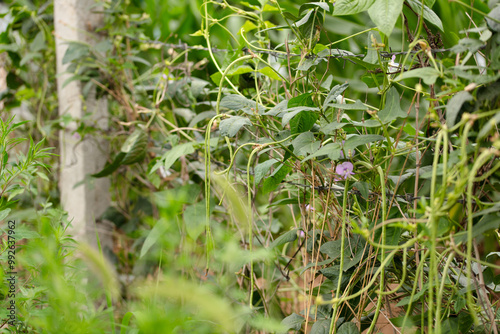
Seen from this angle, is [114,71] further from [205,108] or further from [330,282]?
[330,282]

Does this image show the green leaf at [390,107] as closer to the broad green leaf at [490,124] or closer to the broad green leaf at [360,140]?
the broad green leaf at [360,140]

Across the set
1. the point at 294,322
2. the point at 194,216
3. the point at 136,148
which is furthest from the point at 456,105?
the point at 136,148

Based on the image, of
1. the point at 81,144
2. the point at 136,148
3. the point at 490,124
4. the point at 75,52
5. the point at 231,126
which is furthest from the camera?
the point at 81,144

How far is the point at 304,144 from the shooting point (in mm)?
650

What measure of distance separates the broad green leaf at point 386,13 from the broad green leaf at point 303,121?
0.19m

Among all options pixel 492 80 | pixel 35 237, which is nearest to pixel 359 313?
pixel 492 80

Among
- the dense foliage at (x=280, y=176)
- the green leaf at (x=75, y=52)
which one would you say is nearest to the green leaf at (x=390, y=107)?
the dense foliage at (x=280, y=176)

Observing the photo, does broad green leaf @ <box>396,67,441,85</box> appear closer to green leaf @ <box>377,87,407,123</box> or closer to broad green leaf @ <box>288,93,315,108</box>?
green leaf @ <box>377,87,407,123</box>

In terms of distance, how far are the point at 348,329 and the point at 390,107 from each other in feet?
1.14

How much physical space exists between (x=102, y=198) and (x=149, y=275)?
34 centimetres

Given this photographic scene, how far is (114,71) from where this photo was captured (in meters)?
1.37

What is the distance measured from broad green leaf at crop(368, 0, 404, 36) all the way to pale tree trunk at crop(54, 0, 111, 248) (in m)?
1.12

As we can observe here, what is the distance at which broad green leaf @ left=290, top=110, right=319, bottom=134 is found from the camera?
0.67m

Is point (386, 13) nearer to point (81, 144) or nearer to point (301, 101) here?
point (301, 101)
